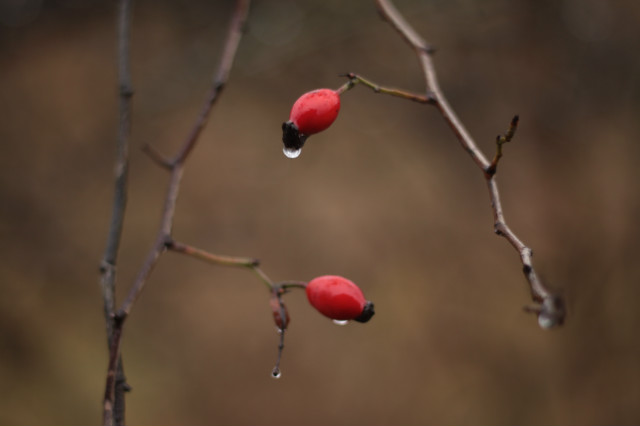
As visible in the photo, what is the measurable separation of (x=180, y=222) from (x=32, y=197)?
37.3 inches

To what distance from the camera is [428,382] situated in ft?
12.4

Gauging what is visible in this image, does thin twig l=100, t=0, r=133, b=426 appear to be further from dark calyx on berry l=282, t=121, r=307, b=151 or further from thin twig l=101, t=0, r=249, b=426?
dark calyx on berry l=282, t=121, r=307, b=151

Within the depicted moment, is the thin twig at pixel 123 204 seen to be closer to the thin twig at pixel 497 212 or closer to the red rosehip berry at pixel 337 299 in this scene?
the red rosehip berry at pixel 337 299

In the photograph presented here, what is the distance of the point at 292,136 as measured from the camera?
1030 mm

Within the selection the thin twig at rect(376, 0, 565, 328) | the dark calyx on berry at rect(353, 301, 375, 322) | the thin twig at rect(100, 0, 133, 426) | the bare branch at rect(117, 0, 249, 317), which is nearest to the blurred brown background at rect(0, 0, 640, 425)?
the bare branch at rect(117, 0, 249, 317)

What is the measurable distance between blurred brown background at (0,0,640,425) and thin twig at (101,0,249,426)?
5.18 feet

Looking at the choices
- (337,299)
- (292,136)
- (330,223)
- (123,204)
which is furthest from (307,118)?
(330,223)

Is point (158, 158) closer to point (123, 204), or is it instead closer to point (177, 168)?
point (177, 168)

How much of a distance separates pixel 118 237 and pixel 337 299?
0.48 m

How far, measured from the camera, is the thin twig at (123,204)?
36.8 inches

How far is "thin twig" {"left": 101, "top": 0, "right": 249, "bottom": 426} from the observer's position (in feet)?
3.07

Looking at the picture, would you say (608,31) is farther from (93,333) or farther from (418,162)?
(93,333)

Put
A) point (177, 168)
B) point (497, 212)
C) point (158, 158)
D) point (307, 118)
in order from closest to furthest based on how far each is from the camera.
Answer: point (497, 212) → point (307, 118) → point (177, 168) → point (158, 158)

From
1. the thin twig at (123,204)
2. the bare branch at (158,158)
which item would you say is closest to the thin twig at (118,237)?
the thin twig at (123,204)
